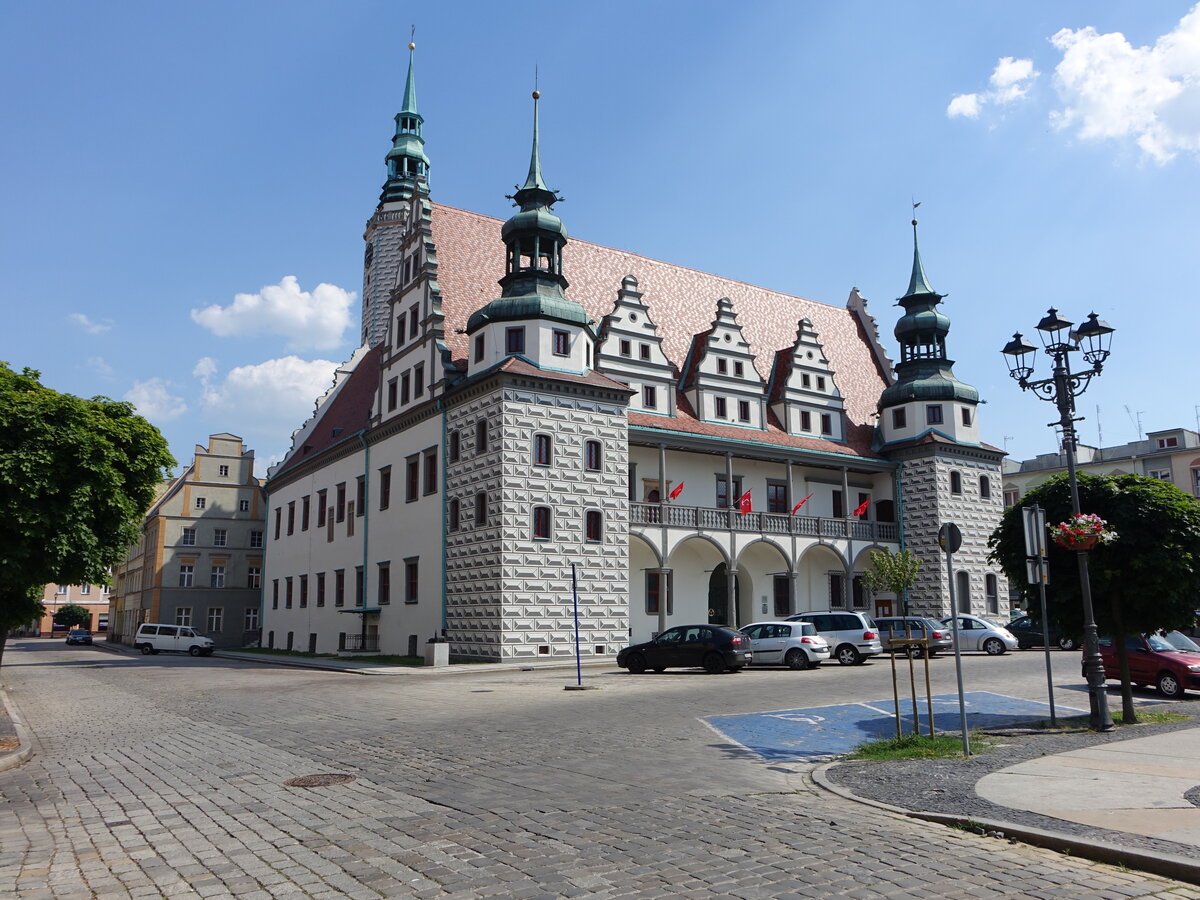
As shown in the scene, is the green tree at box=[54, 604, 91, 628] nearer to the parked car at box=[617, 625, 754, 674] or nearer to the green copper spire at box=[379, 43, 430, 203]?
the green copper spire at box=[379, 43, 430, 203]

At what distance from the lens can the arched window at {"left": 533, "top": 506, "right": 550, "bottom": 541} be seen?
109 feet

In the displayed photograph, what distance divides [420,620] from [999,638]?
21.8 m

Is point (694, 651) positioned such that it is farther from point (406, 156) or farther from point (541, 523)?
point (406, 156)

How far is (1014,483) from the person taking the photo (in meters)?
77.6

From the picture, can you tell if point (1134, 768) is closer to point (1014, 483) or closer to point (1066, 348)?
point (1066, 348)

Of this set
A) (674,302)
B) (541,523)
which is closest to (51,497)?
(541,523)

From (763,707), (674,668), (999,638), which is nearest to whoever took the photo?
(763,707)

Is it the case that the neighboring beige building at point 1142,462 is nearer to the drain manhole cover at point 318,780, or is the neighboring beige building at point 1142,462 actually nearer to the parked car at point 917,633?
the parked car at point 917,633

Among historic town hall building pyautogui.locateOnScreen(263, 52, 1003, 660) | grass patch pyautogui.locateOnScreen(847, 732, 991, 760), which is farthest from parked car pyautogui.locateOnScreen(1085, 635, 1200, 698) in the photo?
historic town hall building pyautogui.locateOnScreen(263, 52, 1003, 660)

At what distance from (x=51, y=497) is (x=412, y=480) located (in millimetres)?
23209

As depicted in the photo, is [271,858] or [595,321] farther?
[595,321]

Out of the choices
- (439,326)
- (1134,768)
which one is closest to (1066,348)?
(1134,768)

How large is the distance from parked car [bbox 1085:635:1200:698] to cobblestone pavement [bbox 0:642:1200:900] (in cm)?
1060

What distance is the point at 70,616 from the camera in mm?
101188
